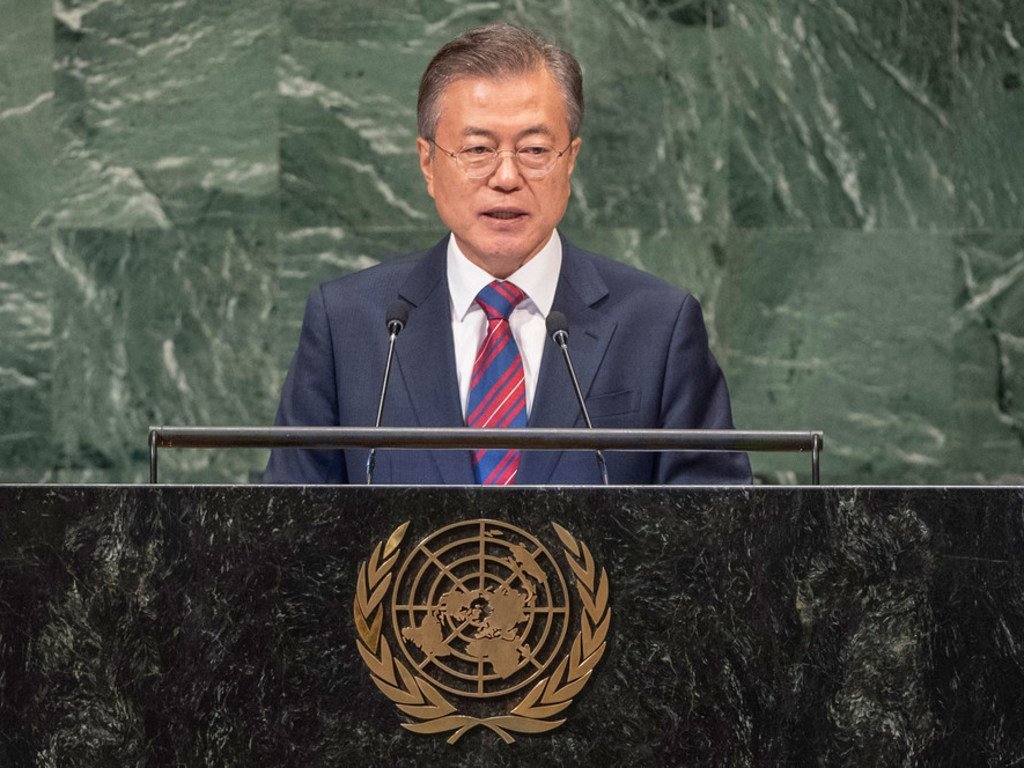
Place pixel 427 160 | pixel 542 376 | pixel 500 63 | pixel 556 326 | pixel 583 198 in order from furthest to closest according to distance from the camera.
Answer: pixel 583 198 < pixel 427 160 < pixel 500 63 < pixel 542 376 < pixel 556 326

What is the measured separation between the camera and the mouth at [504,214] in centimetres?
314

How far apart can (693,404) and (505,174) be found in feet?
1.90

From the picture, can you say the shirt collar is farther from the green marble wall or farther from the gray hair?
the green marble wall

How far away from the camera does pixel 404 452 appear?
2.98m

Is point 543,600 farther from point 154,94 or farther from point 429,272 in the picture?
point 154,94

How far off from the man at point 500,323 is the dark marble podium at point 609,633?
0.71 metres

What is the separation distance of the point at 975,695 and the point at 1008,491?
29 centimetres

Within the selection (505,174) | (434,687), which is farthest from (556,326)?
(434,687)

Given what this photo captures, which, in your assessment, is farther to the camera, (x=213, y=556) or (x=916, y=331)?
(x=916, y=331)

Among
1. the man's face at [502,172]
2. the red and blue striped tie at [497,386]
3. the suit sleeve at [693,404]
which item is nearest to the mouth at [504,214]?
the man's face at [502,172]

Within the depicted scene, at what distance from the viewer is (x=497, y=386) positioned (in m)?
3.02

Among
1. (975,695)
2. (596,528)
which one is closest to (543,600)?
(596,528)

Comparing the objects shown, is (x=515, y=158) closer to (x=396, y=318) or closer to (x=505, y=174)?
(x=505, y=174)

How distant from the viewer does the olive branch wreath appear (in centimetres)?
221
